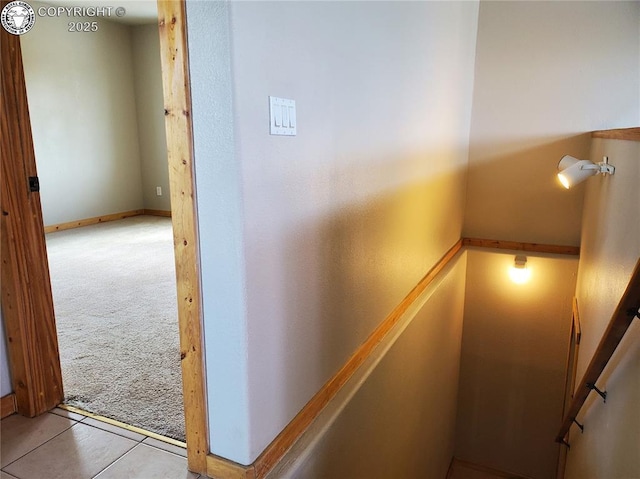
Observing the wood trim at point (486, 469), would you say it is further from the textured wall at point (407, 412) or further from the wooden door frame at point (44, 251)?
the wooden door frame at point (44, 251)

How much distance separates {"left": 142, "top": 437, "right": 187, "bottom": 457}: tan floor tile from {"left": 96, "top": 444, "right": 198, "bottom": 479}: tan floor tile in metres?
0.02

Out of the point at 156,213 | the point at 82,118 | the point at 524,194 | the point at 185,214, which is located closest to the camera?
the point at 185,214

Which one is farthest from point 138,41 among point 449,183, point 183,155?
point 183,155

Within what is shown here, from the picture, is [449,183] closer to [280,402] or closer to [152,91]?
[280,402]

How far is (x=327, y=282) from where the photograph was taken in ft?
5.68

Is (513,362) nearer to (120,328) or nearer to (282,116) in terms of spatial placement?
(120,328)

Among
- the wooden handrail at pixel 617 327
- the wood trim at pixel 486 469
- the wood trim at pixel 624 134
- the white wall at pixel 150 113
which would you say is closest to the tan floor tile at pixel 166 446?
the wooden handrail at pixel 617 327

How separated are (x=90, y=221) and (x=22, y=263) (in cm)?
475

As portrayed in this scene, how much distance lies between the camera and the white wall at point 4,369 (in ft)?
5.66

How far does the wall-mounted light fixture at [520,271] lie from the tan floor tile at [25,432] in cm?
384

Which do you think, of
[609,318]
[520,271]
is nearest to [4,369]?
[609,318]

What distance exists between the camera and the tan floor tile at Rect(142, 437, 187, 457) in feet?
5.25

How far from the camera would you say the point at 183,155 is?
1.25 metres

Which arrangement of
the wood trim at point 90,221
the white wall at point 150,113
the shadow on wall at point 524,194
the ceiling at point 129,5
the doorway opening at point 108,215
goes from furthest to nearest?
the white wall at point 150,113, the wood trim at point 90,221, the ceiling at point 129,5, the shadow on wall at point 524,194, the doorway opening at point 108,215
